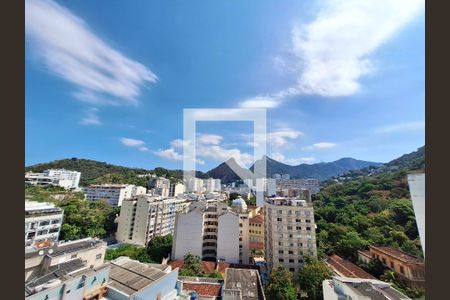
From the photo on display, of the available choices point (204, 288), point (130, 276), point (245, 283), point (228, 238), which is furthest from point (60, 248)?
point (228, 238)

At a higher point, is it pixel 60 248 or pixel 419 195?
pixel 419 195

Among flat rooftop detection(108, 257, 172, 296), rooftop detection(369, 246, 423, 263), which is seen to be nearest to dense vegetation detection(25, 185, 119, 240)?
flat rooftop detection(108, 257, 172, 296)

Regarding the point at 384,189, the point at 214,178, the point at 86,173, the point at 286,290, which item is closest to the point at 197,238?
the point at 286,290

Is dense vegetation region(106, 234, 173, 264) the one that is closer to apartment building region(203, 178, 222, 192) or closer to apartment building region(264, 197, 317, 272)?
apartment building region(264, 197, 317, 272)

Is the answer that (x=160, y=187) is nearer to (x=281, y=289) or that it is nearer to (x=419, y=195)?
(x=281, y=289)

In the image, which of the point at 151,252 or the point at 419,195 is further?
the point at 151,252

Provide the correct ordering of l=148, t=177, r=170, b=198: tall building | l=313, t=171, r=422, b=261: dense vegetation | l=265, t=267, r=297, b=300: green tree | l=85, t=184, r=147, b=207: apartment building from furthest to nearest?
1. l=148, t=177, r=170, b=198: tall building
2. l=85, t=184, r=147, b=207: apartment building
3. l=313, t=171, r=422, b=261: dense vegetation
4. l=265, t=267, r=297, b=300: green tree
